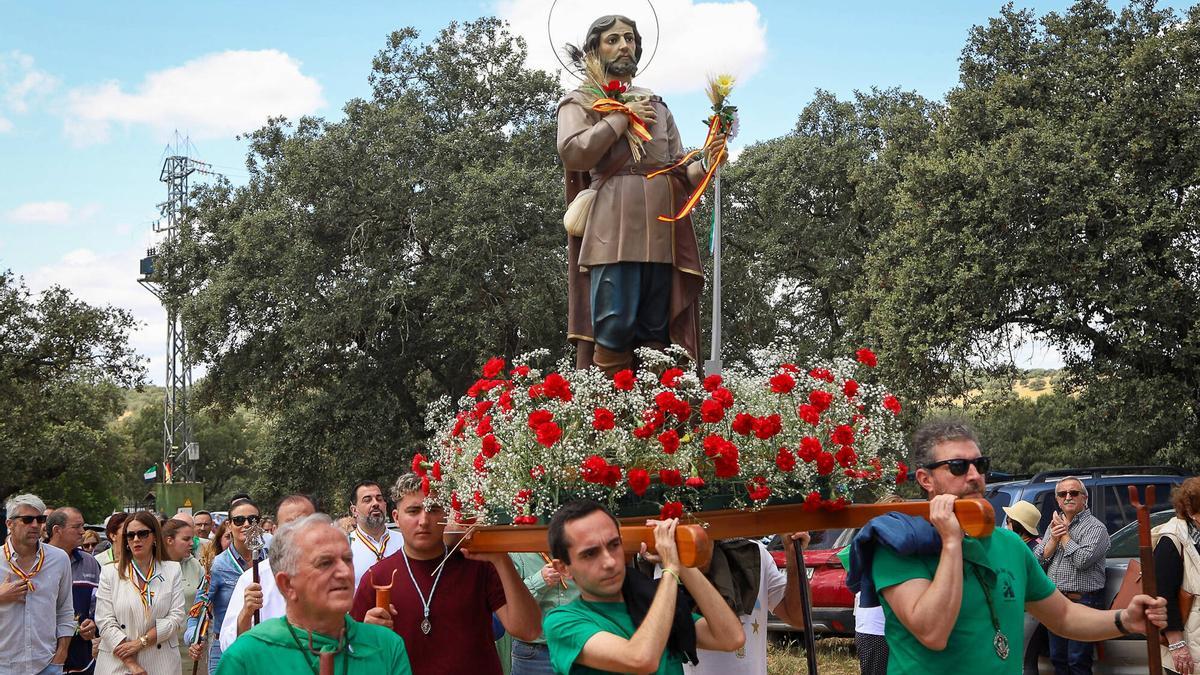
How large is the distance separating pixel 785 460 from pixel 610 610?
113 cm

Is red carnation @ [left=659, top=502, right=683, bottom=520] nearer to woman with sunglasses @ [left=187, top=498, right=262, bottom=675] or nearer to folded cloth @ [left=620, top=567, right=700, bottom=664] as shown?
folded cloth @ [left=620, top=567, right=700, bottom=664]

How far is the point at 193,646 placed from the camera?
7965 mm

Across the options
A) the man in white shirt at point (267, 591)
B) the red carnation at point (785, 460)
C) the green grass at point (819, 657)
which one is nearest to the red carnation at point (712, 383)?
the red carnation at point (785, 460)

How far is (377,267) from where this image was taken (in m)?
28.9

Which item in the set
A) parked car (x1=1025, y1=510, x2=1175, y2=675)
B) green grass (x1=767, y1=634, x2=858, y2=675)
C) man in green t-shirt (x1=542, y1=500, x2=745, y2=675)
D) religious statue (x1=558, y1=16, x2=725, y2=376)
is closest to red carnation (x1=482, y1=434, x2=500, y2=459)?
man in green t-shirt (x1=542, y1=500, x2=745, y2=675)

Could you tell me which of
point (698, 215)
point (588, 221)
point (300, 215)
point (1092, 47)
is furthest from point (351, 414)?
point (588, 221)

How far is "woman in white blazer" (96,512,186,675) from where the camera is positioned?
845cm

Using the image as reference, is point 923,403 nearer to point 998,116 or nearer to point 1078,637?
point 998,116

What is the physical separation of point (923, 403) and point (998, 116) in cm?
583

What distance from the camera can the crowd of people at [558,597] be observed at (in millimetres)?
3738

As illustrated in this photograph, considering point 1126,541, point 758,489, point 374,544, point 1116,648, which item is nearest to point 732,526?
point 758,489

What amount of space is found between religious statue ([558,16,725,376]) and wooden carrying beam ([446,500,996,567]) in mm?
1740

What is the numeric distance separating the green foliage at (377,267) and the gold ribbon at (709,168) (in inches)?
823

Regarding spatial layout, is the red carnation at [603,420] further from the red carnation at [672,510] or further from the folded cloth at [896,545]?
the folded cloth at [896,545]
